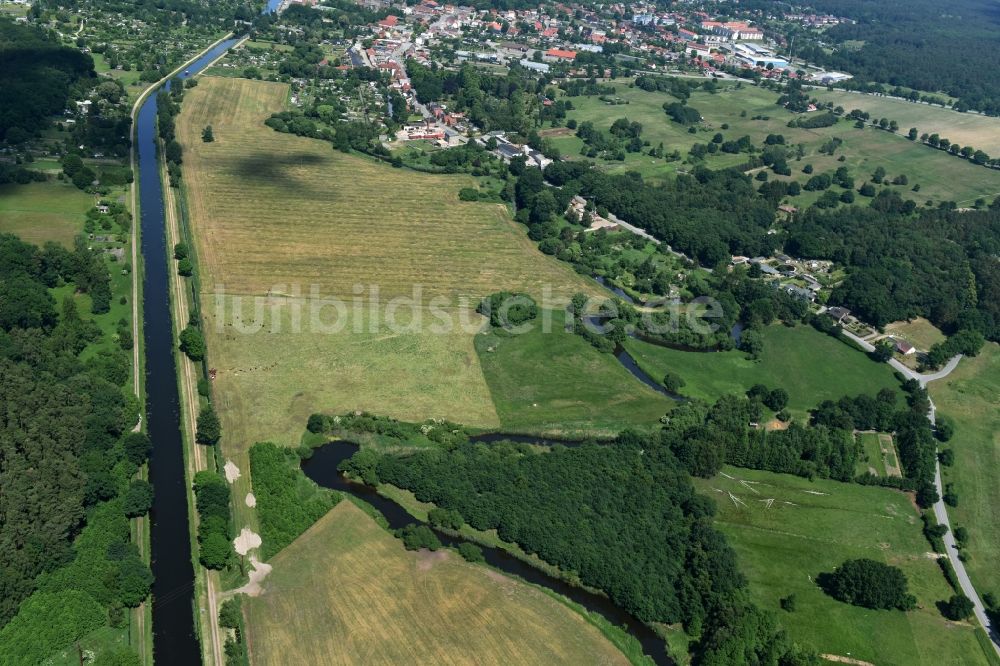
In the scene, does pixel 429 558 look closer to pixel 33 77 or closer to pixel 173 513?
pixel 173 513

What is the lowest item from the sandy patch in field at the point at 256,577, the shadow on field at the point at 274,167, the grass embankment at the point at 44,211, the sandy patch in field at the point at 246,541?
the sandy patch in field at the point at 256,577

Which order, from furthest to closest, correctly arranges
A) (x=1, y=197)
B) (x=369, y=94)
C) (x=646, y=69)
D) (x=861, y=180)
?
(x=646, y=69)
(x=369, y=94)
(x=861, y=180)
(x=1, y=197)

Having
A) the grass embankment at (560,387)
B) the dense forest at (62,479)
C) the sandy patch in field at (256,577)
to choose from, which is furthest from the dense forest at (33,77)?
the sandy patch in field at (256,577)

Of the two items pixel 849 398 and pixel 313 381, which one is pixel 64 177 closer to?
pixel 313 381

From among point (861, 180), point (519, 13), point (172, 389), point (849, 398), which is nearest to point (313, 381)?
point (172, 389)

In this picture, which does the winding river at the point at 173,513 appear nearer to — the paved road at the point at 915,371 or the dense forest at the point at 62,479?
the dense forest at the point at 62,479

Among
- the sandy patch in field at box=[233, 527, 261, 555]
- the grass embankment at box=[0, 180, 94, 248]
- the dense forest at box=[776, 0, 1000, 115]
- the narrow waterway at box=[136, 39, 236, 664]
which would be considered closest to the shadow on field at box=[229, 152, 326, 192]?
the narrow waterway at box=[136, 39, 236, 664]
